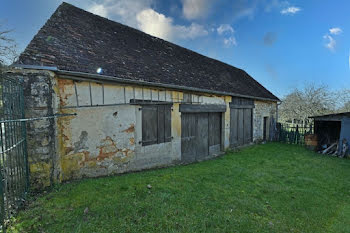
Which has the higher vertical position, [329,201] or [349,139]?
[349,139]

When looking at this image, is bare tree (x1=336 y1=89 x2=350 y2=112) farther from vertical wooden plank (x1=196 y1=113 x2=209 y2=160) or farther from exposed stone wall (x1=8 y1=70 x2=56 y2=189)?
exposed stone wall (x1=8 y1=70 x2=56 y2=189)

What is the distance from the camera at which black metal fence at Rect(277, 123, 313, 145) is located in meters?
12.1

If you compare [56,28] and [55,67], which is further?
[56,28]

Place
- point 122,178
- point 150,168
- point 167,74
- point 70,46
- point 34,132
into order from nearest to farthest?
point 34,132 → point 122,178 → point 70,46 → point 150,168 → point 167,74

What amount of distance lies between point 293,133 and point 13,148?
570 inches

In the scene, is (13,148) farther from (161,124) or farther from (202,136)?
(202,136)

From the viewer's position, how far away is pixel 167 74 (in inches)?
286

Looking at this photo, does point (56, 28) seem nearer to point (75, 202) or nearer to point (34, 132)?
point (34, 132)

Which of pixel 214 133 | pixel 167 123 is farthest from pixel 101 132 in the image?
pixel 214 133

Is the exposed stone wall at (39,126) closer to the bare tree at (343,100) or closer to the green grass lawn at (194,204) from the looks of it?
the green grass lawn at (194,204)

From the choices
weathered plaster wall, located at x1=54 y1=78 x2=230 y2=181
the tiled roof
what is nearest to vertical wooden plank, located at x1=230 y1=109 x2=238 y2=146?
the tiled roof

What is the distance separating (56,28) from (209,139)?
24.2 feet

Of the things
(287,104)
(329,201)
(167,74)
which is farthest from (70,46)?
(287,104)

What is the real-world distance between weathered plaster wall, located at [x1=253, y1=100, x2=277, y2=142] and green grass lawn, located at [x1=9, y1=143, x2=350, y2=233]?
6264mm
